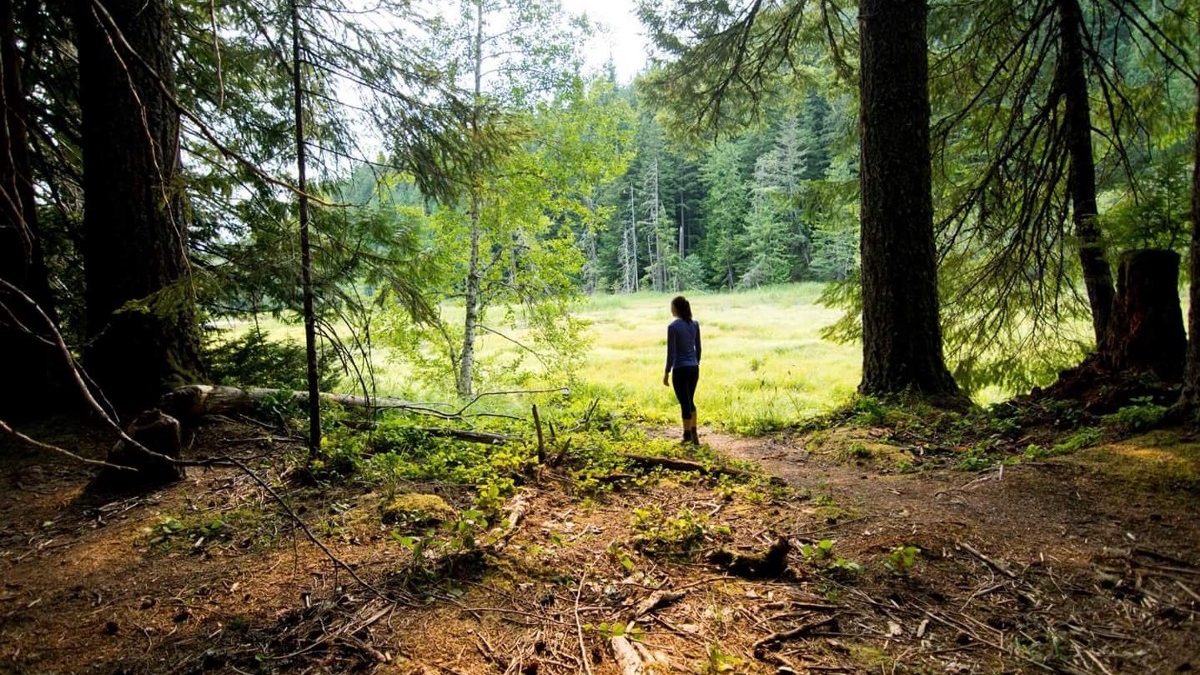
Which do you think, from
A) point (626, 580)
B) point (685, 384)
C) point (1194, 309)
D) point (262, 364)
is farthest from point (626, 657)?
point (262, 364)

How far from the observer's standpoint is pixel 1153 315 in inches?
204

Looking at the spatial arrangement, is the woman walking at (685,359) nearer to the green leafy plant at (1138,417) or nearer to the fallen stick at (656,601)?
the green leafy plant at (1138,417)

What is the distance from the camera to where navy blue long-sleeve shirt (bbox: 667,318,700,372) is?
708cm

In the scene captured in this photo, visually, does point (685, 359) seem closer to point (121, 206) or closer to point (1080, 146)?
point (1080, 146)

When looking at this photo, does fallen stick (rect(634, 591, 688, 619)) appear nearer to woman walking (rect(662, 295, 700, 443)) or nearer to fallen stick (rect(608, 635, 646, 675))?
fallen stick (rect(608, 635, 646, 675))

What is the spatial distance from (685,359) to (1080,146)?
5.23 meters

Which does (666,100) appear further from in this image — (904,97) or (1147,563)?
(1147,563)

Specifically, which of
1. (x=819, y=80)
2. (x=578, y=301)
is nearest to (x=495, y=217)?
(x=578, y=301)

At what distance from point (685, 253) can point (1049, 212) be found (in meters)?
55.5

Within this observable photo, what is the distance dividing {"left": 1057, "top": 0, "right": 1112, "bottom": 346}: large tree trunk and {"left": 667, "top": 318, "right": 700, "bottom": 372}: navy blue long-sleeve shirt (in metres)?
4.52

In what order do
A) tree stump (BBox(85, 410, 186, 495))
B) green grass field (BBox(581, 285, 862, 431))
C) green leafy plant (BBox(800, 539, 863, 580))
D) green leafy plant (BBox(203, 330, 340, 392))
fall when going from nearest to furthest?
green leafy plant (BBox(800, 539, 863, 580)) < tree stump (BBox(85, 410, 186, 495)) < green leafy plant (BBox(203, 330, 340, 392)) < green grass field (BBox(581, 285, 862, 431))

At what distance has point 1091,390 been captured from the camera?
5.49m

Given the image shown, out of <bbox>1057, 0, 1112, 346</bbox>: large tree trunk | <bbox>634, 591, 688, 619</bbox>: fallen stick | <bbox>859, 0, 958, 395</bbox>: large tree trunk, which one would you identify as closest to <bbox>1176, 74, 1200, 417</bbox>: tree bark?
<bbox>859, 0, 958, 395</bbox>: large tree trunk

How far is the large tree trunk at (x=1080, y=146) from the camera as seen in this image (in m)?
6.44
